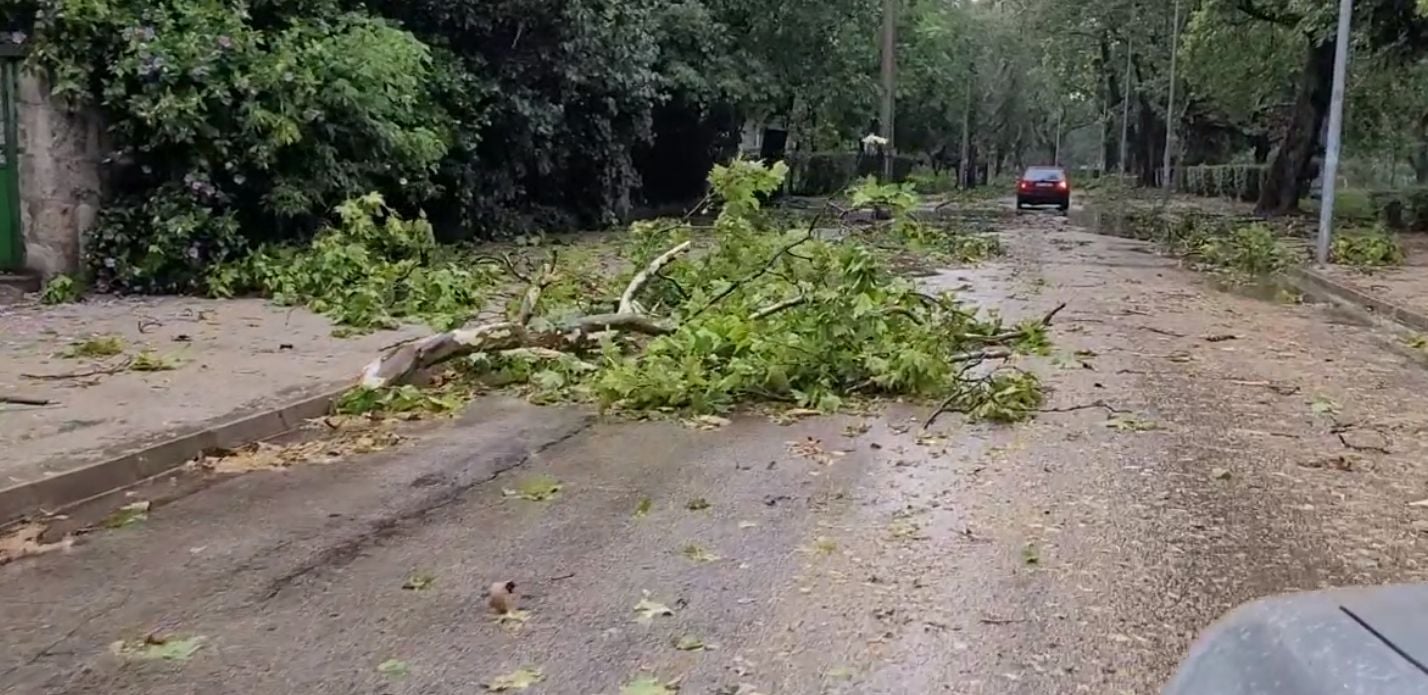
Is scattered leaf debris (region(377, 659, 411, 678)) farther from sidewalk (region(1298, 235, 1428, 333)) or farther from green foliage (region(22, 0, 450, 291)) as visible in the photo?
sidewalk (region(1298, 235, 1428, 333))

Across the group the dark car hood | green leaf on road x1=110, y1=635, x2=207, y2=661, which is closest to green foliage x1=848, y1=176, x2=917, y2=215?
green leaf on road x1=110, y1=635, x2=207, y2=661

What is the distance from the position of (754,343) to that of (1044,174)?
42.0 metres

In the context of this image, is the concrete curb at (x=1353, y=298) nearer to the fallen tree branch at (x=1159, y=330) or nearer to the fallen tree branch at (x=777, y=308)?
the fallen tree branch at (x=1159, y=330)

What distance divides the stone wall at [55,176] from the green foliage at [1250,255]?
16925mm

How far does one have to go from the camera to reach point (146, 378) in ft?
32.6

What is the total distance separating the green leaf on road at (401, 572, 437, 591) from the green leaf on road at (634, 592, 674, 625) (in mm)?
941

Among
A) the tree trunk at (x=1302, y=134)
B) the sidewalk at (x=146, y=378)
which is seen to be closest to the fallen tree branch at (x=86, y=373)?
the sidewalk at (x=146, y=378)

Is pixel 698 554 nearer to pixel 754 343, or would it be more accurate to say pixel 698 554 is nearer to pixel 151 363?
pixel 754 343

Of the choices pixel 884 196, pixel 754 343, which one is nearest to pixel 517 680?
pixel 754 343

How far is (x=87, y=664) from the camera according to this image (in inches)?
188

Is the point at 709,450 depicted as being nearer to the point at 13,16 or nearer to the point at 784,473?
the point at 784,473

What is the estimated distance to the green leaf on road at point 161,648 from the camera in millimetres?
4840

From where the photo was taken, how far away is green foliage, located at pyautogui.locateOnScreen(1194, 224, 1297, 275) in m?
22.0

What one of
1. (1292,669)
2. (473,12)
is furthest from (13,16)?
(1292,669)
